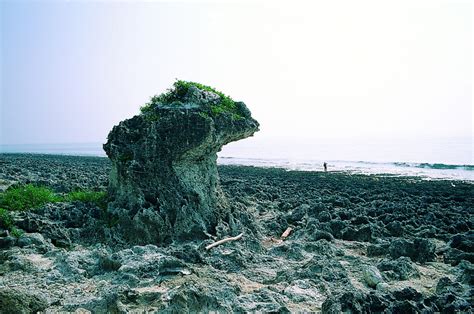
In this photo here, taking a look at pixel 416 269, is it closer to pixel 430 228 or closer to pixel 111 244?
pixel 430 228

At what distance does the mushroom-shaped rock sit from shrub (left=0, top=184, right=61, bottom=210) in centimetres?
207

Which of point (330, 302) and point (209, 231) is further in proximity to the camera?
point (209, 231)

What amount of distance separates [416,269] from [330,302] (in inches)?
145

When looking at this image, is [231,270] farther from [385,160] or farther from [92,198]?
[385,160]

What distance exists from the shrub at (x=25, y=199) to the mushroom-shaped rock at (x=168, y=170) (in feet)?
6.78

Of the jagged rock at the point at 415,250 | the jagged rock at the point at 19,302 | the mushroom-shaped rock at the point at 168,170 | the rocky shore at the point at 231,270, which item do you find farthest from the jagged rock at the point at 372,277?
the jagged rock at the point at 19,302

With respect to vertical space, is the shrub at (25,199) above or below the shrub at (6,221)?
above

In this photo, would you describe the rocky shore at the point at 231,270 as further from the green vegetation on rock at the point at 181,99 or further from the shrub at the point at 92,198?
the green vegetation on rock at the point at 181,99

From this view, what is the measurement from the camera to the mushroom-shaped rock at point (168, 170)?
392 inches

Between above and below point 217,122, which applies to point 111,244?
below

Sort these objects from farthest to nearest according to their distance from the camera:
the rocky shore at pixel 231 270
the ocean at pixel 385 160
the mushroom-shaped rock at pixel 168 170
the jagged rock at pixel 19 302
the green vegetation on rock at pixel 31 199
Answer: the ocean at pixel 385 160, the green vegetation on rock at pixel 31 199, the mushroom-shaped rock at pixel 168 170, the rocky shore at pixel 231 270, the jagged rock at pixel 19 302

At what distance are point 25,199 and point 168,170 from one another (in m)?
4.36

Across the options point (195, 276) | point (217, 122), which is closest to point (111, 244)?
point (195, 276)

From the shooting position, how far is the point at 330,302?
523 cm
